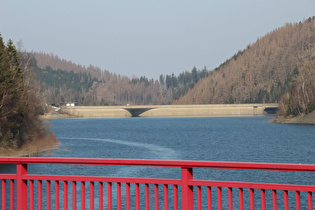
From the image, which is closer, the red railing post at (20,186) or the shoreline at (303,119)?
the red railing post at (20,186)

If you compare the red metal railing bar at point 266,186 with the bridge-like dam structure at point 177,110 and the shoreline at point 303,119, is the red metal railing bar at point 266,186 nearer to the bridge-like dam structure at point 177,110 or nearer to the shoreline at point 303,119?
the shoreline at point 303,119

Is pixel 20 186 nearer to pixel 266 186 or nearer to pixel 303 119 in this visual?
pixel 266 186

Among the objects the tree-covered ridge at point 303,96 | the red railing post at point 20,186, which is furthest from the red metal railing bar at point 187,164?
the tree-covered ridge at point 303,96

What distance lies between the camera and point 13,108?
4575cm

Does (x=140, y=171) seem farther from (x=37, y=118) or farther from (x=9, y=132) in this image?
(x=37, y=118)

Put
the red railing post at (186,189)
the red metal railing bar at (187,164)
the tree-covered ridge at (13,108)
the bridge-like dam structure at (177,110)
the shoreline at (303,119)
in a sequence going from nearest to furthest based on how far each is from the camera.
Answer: the red metal railing bar at (187,164) → the red railing post at (186,189) → the tree-covered ridge at (13,108) → the shoreline at (303,119) → the bridge-like dam structure at (177,110)

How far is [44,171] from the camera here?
3731 cm

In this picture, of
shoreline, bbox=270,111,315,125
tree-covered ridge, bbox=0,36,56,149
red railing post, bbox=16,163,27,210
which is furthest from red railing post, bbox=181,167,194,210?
shoreline, bbox=270,111,315,125

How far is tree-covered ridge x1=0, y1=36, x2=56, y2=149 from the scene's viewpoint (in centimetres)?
4428

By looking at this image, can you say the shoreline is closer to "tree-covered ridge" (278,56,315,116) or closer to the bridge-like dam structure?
"tree-covered ridge" (278,56,315,116)

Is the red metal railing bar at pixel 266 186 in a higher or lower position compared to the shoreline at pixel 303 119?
higher

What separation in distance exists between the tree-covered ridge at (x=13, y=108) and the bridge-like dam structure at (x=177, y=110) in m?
132

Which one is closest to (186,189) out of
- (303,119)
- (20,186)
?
(20,186)

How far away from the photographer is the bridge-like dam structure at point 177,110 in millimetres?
181375
